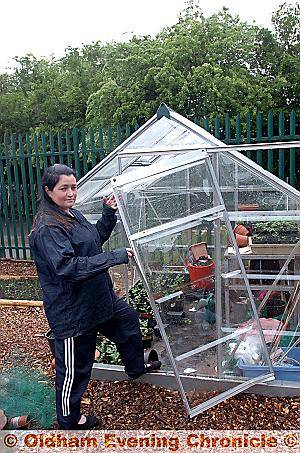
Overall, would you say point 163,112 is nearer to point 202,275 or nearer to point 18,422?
point 202,275

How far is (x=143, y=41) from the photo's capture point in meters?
14.7

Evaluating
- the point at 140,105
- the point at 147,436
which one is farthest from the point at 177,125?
the point at 140,105

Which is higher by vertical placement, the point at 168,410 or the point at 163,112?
the point at 163,112

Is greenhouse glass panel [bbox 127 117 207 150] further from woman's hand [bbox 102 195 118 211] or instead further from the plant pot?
the plant pot

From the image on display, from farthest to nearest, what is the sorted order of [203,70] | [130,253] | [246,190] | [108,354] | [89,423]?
[203,70] < [108,354] < [246,190] < [89,423] < [130,253]

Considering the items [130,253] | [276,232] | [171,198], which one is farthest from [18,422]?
[276,232]

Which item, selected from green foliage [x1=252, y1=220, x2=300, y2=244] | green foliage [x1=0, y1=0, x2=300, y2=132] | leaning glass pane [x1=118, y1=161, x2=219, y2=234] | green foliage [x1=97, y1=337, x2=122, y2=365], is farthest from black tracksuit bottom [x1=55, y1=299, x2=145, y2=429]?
green foliage [x1=0, y1=0, x2=300, y2=132]

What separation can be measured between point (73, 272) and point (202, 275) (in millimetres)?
1095

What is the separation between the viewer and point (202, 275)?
3551mm

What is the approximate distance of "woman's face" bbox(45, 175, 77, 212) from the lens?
3.07 m

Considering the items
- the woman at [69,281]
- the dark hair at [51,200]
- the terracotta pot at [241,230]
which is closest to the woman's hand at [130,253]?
the woman at [69,281]

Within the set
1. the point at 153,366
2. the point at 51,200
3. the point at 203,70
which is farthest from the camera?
the point at 203,70

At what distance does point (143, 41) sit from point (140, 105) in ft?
8.19

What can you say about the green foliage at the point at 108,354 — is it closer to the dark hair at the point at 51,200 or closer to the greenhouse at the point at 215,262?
the greenhouse at the point at 215,262
